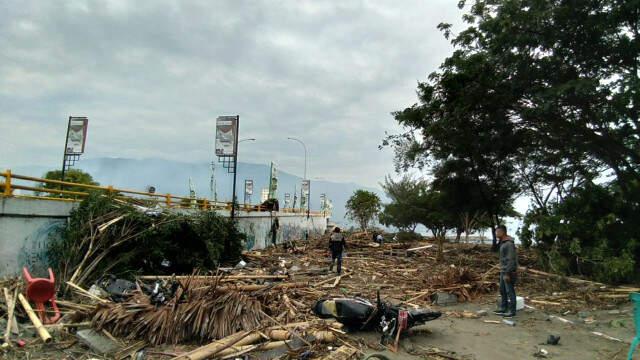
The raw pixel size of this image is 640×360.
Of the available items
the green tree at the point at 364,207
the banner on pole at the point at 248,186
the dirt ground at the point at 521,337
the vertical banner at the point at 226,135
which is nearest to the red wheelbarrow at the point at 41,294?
the dirt ground at the point at 521,337

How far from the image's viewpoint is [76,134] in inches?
733

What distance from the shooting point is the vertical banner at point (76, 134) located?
60.6 ft

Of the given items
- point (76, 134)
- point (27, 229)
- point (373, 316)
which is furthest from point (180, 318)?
point (76, 134)

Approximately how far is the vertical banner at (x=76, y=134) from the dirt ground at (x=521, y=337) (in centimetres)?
1691

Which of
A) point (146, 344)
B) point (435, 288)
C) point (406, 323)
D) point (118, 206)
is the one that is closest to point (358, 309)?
point (406, 323)

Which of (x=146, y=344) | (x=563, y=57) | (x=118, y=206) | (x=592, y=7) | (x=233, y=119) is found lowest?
(x=146, y=344)

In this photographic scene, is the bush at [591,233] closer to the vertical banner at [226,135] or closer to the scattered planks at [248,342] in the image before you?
the scattered planks at [248,342]

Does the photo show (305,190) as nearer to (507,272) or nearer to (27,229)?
(27,229)

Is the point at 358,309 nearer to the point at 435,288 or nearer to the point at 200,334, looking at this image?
the point at 200,334

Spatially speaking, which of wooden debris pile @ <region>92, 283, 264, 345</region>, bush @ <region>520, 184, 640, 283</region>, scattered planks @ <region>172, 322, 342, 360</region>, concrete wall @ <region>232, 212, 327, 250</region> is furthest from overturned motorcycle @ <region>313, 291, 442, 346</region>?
concrete wall @ <region>232, 212, 327, 250</region>

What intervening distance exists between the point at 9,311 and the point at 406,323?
278 inches

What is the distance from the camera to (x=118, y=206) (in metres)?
12.3

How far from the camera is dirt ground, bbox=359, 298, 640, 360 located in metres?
6.93

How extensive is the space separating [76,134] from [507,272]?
1876 cm
